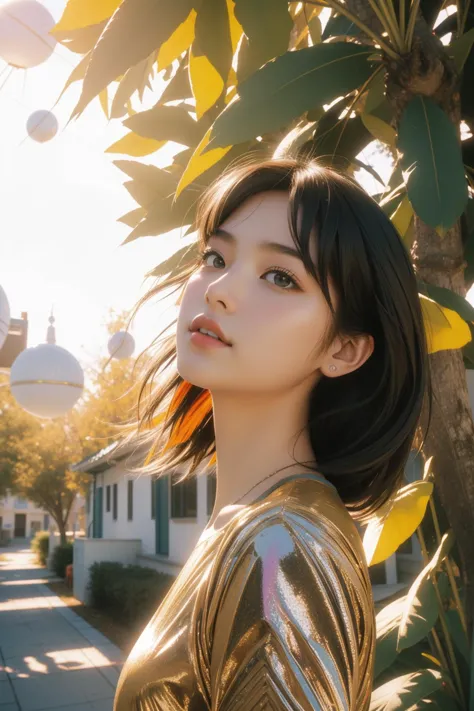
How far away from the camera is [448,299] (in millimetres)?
1484

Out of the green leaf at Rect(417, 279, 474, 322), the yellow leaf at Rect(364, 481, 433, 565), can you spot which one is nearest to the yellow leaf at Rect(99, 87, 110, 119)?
the green leaf at Rect(417, 279, 474, 322)

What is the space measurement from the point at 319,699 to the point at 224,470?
0.55 m

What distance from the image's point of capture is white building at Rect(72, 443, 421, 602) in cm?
766

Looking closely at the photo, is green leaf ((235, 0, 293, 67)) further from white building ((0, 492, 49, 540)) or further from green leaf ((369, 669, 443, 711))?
white building ((0, 492, 49, 540))

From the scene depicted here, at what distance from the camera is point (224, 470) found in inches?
50.1

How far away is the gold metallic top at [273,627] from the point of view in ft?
2.50

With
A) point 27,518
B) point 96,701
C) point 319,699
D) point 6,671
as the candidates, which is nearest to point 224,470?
point 319,699

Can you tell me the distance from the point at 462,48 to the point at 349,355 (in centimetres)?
87

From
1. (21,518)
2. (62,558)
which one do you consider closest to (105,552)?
(62,558)

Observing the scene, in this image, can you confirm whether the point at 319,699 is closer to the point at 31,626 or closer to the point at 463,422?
the point at 463,422

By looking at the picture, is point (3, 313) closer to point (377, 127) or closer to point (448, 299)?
point (377, 127)

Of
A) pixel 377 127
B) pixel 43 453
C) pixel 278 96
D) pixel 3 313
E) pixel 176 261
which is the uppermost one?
pixel 43 453

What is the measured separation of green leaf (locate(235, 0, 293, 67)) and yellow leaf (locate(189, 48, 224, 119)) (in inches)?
4.0

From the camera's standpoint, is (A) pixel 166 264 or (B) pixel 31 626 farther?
(B) pixel 31 626
